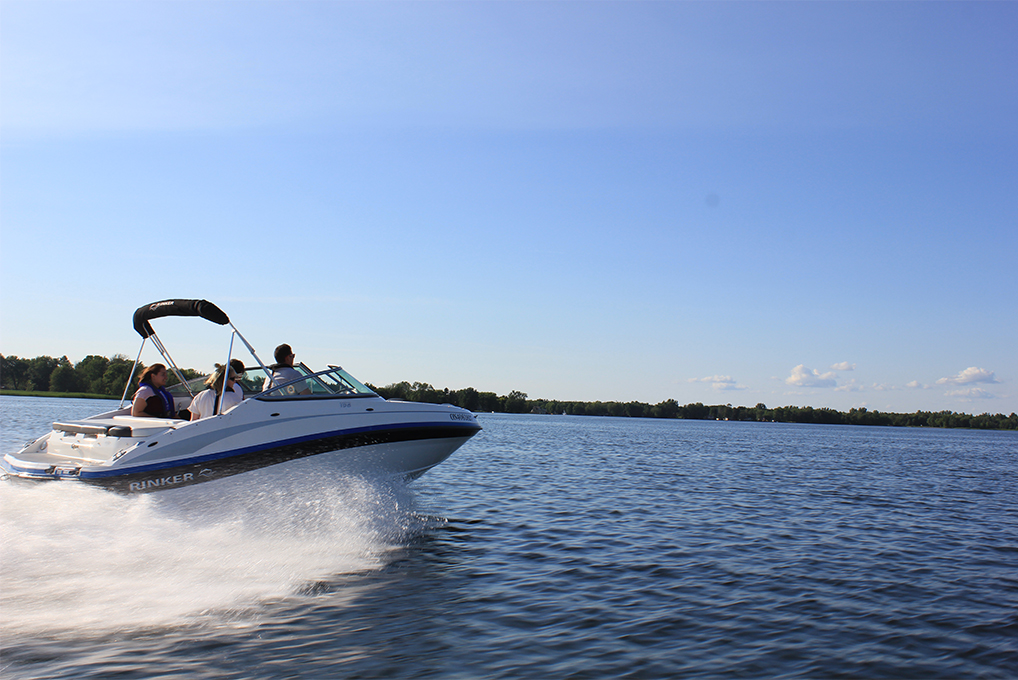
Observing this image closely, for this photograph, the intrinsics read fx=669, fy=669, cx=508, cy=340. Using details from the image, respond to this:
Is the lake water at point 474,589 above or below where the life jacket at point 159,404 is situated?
below

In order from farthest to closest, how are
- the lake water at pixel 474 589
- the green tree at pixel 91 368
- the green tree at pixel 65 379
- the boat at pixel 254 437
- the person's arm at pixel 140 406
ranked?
the green tree at pixel 65 379, the green tree at pixel 91 368, the person's arm at pixel 140 406, the boat at pixel 254 437, the lake water at pixel 474 589

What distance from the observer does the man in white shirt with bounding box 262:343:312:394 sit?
9562 mm

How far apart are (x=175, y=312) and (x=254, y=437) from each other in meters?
2.60

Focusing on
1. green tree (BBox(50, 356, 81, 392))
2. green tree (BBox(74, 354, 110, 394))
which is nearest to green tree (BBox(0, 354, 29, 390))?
green tree (BBox(50, 356, 81, 392))

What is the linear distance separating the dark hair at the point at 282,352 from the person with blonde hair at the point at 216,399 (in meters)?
0.91

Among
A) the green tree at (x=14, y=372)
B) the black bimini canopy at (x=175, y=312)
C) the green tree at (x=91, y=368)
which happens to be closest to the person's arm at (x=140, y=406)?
the black bimini canopy at (x=175, y=312)

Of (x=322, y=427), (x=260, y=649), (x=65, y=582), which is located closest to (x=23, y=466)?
(x=65, y=582)

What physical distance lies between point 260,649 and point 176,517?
13.2ft

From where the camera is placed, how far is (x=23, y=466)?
931 cm

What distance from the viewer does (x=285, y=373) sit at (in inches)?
389

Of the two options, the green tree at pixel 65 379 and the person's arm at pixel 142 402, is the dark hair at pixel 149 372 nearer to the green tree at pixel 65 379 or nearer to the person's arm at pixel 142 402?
the person's arm at pixel 142 402

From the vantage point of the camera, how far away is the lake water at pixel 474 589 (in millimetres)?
5352

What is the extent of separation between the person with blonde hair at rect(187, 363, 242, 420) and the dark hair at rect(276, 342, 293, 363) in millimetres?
912

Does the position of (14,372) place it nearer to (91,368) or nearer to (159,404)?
(91,368)
